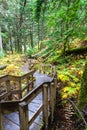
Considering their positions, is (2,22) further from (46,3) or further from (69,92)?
(69,92)

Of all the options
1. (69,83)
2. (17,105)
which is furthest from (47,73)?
(17,105)

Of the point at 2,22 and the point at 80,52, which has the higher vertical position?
the point at 2,22

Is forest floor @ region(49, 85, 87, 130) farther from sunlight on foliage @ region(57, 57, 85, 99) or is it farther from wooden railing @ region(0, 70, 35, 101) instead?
wooden railing @ region(0, 70, 35, 101)

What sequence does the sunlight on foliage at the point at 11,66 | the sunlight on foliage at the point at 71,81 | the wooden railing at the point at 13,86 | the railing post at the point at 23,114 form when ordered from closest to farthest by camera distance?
the railing post at the point at 23,114
the wooden railing at the point at 13,86
the sunlight on foliage at the point at 71,81
the sunlight on foliage at the point at 11,66

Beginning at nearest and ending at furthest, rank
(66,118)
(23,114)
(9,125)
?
(23,114) < (9,125) < (66,118)

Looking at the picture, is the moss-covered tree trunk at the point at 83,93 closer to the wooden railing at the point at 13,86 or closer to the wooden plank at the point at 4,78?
the wooden railing at the point at 13,86

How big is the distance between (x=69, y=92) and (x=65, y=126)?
168cm

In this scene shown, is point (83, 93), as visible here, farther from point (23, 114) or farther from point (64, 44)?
point (64, 44)

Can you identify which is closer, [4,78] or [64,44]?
[4,78]

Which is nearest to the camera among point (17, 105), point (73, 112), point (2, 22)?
point (17, 105)

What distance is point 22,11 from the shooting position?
981 inches

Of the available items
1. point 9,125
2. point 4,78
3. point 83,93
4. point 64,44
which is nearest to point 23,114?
point 9,125

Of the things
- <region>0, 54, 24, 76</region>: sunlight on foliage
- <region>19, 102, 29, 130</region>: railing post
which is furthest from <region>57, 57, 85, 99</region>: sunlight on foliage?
<region>19, 102, 29, 130</region>: railing post

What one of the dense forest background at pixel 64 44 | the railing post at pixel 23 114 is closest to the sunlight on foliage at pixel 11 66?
the dense forest background at pixel 64 44
